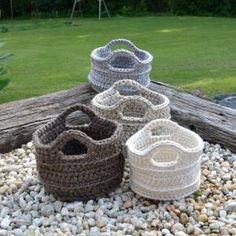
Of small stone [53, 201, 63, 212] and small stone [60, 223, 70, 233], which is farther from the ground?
small stone [60, 223, 70, 233]

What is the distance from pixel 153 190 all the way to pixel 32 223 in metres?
0.53

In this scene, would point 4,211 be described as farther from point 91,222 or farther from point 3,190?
point 91,222

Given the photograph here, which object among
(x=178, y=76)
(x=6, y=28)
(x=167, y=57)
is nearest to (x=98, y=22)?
(x=6, y=28)

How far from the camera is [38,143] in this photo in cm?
244

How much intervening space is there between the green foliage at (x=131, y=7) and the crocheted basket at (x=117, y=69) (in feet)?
29.8

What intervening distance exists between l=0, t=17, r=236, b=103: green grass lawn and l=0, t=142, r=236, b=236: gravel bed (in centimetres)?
134

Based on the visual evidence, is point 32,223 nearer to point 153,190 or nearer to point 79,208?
point 79,208

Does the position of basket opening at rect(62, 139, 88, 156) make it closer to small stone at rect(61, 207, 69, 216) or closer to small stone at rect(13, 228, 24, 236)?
small stone at rect(61, 207, 69, 216)

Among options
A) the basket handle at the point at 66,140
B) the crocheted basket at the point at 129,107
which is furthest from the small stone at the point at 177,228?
the crocheted basket at the point at 129,107

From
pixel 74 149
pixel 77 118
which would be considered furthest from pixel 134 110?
pixel 74 149

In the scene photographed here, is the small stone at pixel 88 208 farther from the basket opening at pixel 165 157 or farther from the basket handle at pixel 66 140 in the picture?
the basket opening at pixel 165 157

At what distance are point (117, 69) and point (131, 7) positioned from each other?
34.7ft

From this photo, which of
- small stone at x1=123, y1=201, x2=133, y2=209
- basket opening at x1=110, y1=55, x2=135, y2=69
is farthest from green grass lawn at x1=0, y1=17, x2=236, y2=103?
small stone at x1=123, y1=201, x2=133, y2=209

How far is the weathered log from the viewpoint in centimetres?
320
